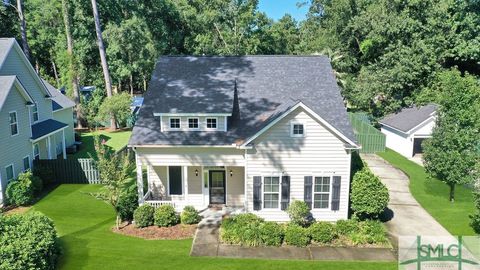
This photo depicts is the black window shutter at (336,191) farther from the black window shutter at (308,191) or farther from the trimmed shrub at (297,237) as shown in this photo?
the trimmed shrub at (297,237)

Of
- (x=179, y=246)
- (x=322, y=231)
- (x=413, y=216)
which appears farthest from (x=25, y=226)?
(x=413, y=216)

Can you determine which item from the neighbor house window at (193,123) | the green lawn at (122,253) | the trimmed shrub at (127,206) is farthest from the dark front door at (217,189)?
the green lawn at (122,253)

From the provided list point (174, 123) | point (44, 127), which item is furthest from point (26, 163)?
point (174, 123)

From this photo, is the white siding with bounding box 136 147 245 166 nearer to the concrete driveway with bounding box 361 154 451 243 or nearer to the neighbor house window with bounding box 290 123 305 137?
the neighbor house window with bounding box 290 123 305 137

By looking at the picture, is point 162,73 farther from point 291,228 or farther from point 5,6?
point 5,6

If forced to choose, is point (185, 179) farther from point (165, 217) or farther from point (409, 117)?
point (409, 117)

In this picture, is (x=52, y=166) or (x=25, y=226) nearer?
(x=25, y=226)
